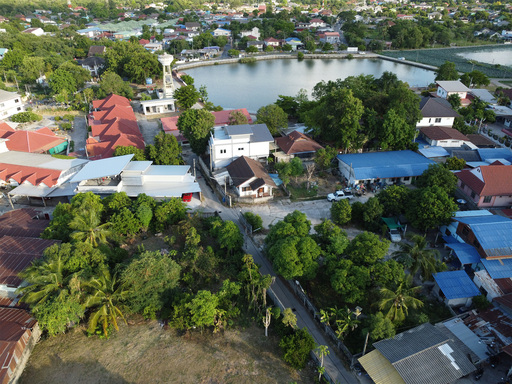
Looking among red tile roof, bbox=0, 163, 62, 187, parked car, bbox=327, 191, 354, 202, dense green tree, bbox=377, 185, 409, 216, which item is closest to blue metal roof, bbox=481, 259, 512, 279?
dense green tree, bbox=377, 185, 409, 216

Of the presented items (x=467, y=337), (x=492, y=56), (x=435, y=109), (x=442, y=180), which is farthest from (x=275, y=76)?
(x=467, y=337)

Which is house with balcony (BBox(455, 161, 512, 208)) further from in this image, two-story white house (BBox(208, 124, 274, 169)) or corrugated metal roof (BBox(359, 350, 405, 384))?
corrugated metal roof (BBox(359, 350, 405, 384))

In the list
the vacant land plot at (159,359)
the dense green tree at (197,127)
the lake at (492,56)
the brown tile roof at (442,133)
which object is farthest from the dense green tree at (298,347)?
the lake at (492,56)

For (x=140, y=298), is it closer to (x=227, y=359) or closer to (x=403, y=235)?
(x=227, y=359)

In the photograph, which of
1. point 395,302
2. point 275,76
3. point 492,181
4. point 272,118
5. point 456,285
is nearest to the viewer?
point 395,302

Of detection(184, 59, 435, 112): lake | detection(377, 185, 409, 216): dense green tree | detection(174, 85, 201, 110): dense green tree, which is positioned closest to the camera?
detection(377, 185, 409, 216): dense green tree

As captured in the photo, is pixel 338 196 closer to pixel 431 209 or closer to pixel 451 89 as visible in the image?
pixel 431 209
